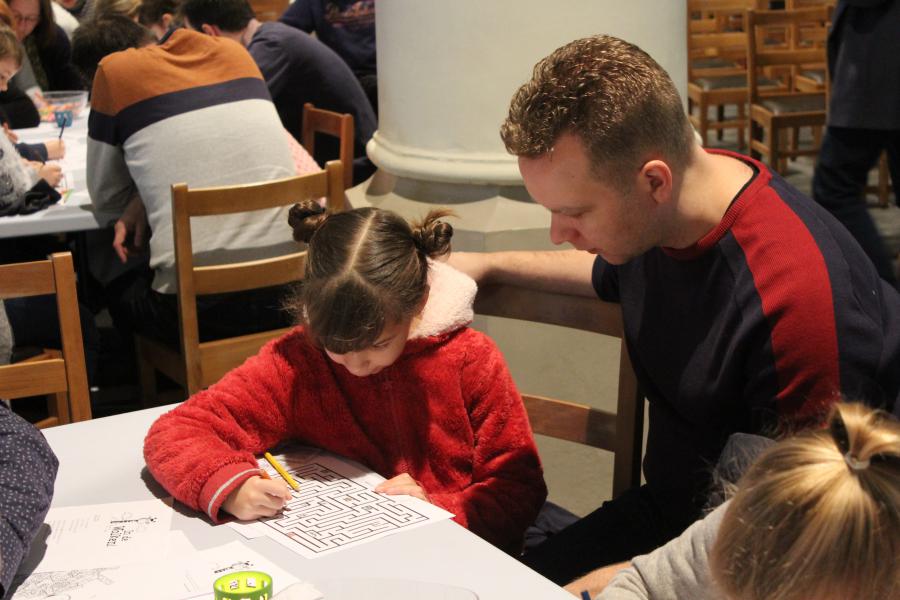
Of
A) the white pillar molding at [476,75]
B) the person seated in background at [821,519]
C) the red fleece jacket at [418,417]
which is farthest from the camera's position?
the white pillar molding at [476,75]

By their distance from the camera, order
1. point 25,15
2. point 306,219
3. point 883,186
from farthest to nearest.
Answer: point 883,186 < point 25,15 < point 306,219

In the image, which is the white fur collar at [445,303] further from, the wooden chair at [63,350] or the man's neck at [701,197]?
the wooden chair at [63,350]

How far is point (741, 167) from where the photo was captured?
1.67 meters

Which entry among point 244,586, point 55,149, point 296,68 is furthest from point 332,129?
point 244,586

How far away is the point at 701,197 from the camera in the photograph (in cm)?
160

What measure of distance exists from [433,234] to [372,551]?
1.92 feet

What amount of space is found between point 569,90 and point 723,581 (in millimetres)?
764

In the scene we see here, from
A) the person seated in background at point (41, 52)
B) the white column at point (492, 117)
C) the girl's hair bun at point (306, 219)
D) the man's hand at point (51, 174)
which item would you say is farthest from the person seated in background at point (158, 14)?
the girl's hair bun at point (306, 219)

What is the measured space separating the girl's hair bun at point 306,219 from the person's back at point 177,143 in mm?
1169

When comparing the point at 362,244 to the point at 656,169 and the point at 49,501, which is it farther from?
the point at 49,501

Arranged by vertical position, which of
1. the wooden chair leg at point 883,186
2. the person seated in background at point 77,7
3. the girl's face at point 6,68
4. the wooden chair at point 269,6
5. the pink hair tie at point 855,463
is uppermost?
the person seated in background at point 77,7

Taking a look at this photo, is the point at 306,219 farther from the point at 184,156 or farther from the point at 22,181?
the point at 22,181

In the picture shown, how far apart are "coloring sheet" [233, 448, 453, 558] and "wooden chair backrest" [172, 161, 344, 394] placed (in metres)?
1.10

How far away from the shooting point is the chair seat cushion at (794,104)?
5918mm
